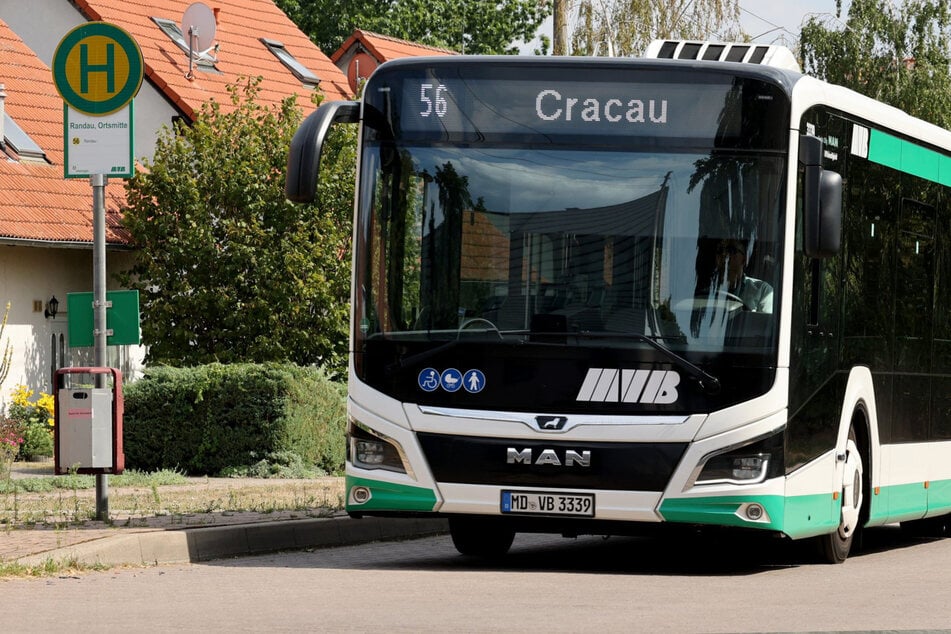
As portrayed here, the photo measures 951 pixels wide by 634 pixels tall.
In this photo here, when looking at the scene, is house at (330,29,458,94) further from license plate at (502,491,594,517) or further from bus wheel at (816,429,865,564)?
license plate at (502,491,594,517)

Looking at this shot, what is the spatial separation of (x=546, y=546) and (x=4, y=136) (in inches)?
703

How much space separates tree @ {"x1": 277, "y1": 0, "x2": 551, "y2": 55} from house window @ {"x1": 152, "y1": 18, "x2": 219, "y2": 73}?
18368 millimetres

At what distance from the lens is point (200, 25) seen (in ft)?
123

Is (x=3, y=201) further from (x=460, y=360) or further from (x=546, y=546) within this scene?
(x=460, y=360)

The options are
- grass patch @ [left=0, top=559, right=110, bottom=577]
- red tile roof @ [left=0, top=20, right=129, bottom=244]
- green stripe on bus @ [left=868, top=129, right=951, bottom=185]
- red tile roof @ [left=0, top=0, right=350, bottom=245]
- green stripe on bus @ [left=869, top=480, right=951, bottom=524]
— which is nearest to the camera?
grass patch @ [left=0, top=559, right=110, bottom=577]

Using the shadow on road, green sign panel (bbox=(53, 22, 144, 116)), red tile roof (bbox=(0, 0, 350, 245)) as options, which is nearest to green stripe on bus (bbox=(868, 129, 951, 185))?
the shadow on road

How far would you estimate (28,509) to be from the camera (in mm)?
15555

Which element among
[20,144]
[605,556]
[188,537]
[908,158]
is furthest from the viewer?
[20,144]

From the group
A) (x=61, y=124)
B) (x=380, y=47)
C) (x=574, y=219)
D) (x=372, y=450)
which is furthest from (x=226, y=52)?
(x=574, y=219)

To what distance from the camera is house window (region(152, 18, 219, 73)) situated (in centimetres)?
3831

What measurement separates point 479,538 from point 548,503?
1825 millimetres

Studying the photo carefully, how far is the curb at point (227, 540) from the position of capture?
11828 millimetres

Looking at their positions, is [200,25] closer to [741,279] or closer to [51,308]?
[51,308]

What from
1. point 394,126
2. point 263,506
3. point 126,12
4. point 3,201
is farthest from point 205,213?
point 394,126
